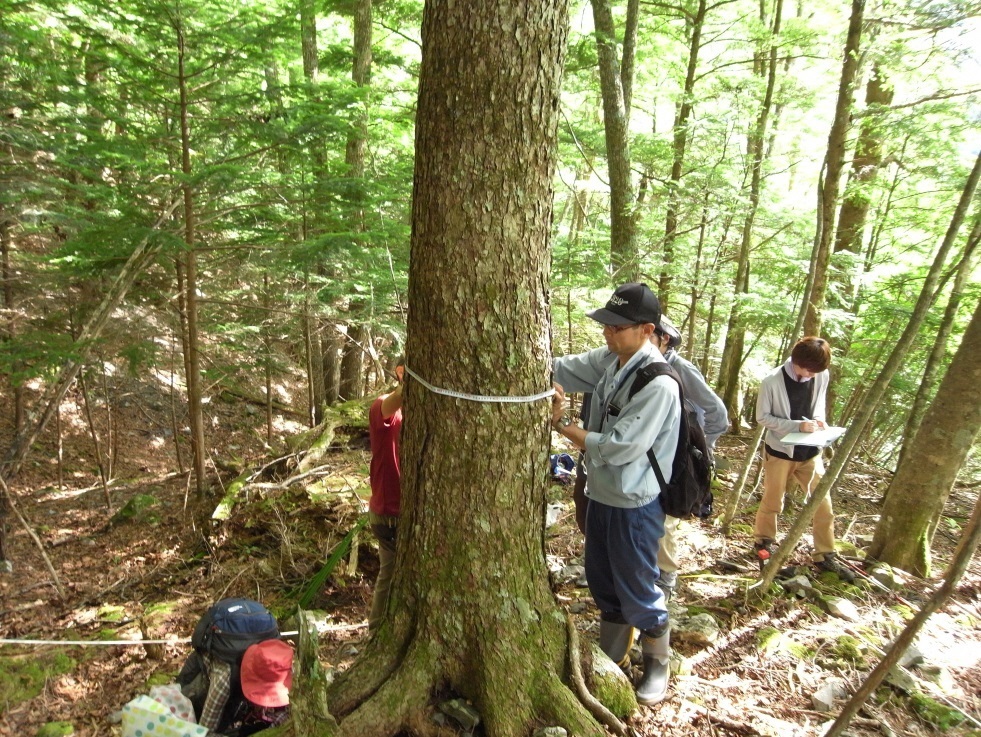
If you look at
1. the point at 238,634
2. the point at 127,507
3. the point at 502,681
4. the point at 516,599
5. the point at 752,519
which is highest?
the point at 516,599

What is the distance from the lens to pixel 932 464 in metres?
4.81

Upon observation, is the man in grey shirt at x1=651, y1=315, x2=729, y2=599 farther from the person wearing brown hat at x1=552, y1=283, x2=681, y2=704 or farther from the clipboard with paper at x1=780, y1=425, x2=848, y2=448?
the clipboard with paper at x1=780, y1=425, x2=848, y2=448

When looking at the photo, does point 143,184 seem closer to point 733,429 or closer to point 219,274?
point 219,274

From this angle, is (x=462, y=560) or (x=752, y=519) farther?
(x=752, y=519)

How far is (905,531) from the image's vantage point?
4922 millimetres

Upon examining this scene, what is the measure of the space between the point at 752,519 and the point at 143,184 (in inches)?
317

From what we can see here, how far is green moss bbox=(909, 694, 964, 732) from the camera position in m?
3.10

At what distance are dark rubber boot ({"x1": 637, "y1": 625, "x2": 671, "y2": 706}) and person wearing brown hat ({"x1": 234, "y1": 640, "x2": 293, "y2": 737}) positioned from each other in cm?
200

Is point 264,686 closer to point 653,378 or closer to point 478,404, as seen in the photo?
point 478,404

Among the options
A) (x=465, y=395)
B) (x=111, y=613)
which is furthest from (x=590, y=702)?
(x=111, y=613)

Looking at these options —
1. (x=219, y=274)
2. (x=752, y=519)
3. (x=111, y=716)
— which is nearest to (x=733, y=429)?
(x=752, y=519)

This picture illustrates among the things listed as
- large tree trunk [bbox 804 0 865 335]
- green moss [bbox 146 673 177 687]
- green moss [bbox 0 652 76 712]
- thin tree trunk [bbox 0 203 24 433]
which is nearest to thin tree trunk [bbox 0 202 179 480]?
green moss [bbox 0 652 76 712]

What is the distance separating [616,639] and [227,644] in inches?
90.0

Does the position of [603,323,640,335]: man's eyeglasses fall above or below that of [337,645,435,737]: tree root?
above
